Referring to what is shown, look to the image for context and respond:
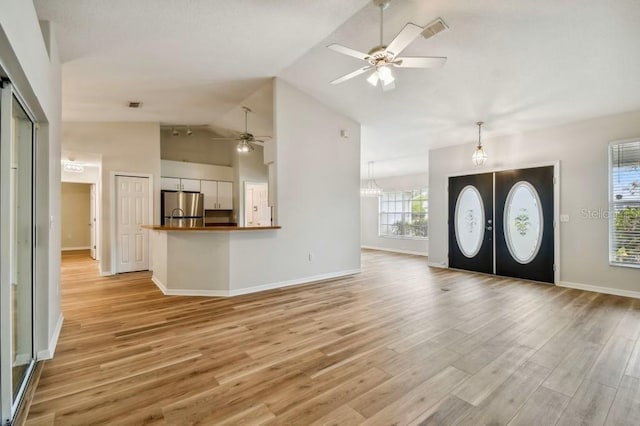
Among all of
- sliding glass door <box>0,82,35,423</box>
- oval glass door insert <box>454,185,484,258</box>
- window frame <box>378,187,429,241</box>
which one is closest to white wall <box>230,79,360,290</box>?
sliding glass door <box>0,82,35,423</box>

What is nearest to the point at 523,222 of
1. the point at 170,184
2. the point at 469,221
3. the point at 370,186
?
the point at 469,221

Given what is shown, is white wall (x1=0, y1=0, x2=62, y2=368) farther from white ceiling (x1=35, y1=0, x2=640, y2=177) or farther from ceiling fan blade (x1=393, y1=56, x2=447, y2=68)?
ceiling fan blade (x1=393, y1=56, x2=447, y2=68)

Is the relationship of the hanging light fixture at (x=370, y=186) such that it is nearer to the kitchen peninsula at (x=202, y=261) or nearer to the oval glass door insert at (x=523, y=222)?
the oval glass door insert at (x=523, y=222)

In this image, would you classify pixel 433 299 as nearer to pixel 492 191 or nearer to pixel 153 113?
pixel 492 191

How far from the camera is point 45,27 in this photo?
254 cm

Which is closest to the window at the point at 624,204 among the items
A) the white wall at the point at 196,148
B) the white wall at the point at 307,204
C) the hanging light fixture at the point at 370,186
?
the white wall at the point at 307,204

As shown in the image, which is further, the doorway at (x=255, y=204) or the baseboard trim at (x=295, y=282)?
the doorway at (x=255, y=204)

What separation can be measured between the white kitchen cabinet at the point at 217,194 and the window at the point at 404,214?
16.5 feet

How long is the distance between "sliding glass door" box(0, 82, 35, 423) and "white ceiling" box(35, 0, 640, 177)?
1.27m

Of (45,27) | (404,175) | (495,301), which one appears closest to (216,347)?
(45,27)

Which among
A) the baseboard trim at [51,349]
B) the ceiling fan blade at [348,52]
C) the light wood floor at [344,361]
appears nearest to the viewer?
the light wood floor at [344,361]

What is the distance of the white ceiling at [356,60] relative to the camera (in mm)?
2680

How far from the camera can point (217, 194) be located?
774 centimetres

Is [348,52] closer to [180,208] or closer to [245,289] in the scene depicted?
[245,289]
